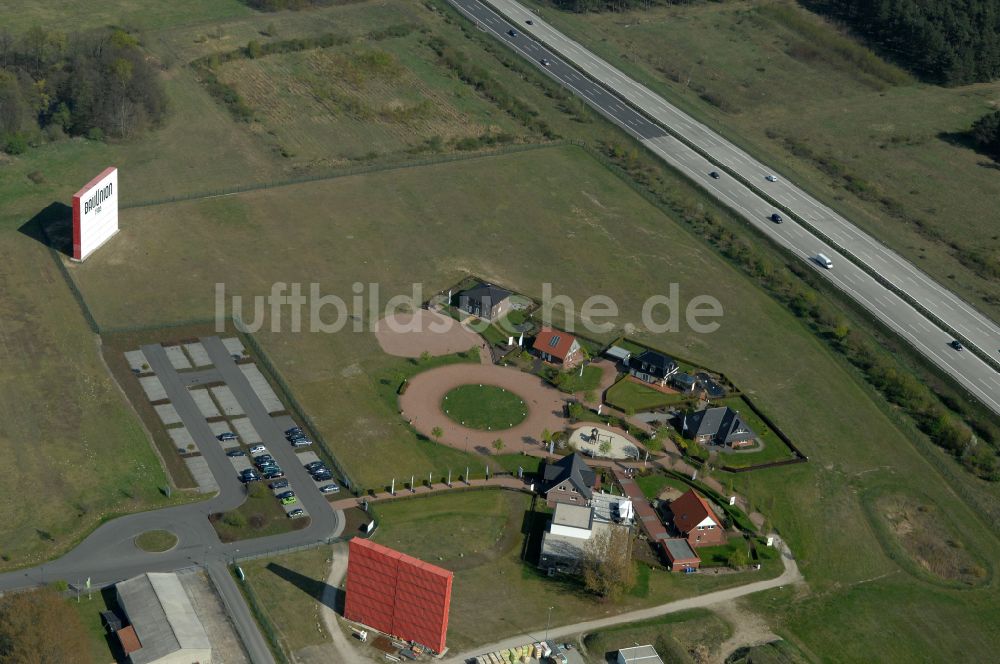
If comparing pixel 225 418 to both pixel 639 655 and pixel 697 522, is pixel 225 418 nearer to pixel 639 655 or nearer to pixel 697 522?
pixel 697 522

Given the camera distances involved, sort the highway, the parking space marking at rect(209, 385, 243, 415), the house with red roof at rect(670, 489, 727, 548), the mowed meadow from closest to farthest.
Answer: the house with red roof at rect(670, 489, 727, 548) → the mowed meadow → the parking space marking at rect(209, 385, 243, 415) → the highway

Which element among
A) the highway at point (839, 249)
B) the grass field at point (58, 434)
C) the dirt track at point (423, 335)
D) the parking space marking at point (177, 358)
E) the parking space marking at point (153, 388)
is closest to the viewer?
the grass field at point (58, 434)

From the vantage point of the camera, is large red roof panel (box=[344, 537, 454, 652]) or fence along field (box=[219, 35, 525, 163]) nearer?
large red roof panel (box=[344, 537, 454, 652])

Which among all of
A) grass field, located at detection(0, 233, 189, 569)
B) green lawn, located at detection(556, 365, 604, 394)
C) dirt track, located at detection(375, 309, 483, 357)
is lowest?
grass field, located at detection(0, 233, 189, 569)

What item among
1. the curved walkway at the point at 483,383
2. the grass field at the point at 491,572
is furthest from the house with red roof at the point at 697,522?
the curved walkway at the point at 483,383

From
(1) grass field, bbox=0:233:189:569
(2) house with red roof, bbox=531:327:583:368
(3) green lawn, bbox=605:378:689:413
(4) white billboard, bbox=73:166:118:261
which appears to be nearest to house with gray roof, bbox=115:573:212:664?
(1) grass field, bbox=0:233:189:569

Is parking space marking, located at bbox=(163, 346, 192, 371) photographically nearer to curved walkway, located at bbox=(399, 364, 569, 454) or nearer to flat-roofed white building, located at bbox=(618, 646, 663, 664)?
curved walkway, located at bbox=(399, 364, 569, 454)

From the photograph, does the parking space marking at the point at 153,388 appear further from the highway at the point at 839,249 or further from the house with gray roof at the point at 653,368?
the highway at the point at 839,249
